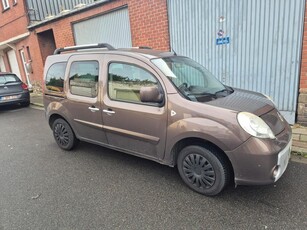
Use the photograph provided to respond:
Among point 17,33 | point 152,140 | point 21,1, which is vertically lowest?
point 152,140

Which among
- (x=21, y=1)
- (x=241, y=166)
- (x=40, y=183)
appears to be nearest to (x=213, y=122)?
(x=241, y=166)

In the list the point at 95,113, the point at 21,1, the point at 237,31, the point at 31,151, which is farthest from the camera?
the point at 21,1

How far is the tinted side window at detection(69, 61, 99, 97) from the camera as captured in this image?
363cm

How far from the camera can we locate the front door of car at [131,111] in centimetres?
301

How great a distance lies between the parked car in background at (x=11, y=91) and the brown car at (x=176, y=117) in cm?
606

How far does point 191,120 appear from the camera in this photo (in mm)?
2709

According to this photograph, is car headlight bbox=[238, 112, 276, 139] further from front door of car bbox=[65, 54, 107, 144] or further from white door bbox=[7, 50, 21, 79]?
white door bbox=[7, 50, 21, 79]

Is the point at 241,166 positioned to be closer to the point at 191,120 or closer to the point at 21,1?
the point at 191,120

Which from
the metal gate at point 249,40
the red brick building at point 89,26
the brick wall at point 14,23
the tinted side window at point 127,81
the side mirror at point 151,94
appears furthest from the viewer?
the brick wall at point 14,23

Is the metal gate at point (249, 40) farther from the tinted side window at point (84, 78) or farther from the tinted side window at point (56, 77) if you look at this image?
the tinted side window at point (56, 77)

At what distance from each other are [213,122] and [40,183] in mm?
2550

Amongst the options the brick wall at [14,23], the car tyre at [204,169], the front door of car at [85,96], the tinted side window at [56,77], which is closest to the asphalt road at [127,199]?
the car tyre at [204,169]

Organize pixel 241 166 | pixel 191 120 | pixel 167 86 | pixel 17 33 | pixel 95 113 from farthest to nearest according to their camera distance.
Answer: pixel 17 33
pixel 95 113
pixel 167 86
pixel 191 120
pixel 241 166

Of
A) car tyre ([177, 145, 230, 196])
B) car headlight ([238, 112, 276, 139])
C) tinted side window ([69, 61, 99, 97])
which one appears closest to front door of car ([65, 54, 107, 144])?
tinted side window ([69, 61, 99, 97])
